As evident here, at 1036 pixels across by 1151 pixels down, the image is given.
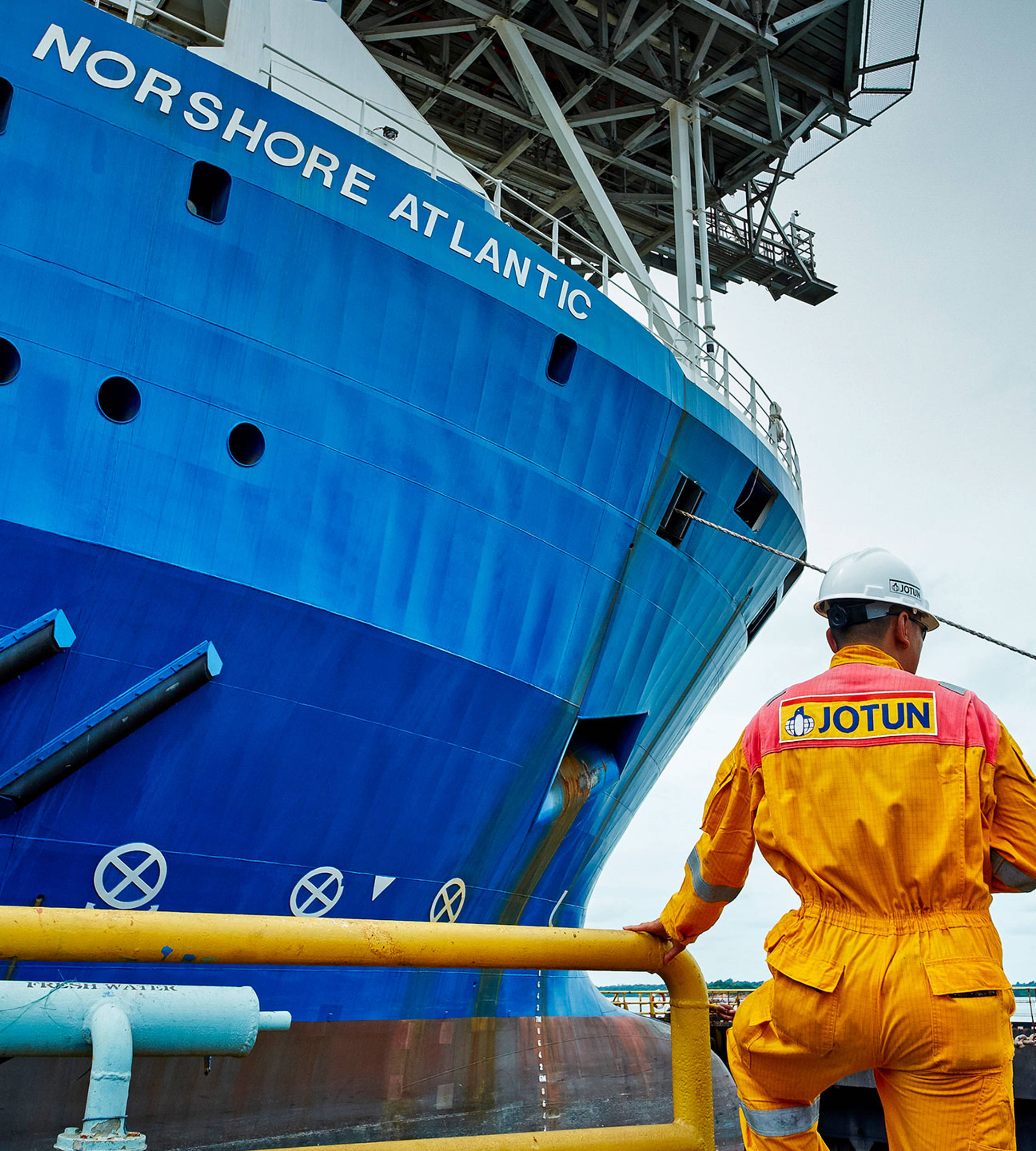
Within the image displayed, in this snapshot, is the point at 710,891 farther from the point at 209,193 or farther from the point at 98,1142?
the point at 209,193

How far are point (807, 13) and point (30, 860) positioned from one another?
13.6 meters

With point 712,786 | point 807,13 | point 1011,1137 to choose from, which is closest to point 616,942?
point 712,786

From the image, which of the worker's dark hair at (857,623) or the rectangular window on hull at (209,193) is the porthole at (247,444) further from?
the worker's dark hair at (857,623)

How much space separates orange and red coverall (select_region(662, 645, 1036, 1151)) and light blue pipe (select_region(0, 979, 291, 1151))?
1.11m

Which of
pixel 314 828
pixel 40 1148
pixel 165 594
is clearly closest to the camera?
pixel 40 1148

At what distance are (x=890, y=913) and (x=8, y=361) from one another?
20.0 ft

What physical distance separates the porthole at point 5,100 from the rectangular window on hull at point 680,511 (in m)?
6.18

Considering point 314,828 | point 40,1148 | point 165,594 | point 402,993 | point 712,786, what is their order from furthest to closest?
1. point 402,993
2. point 314,828
3. point 165,594
4. point 40,1148
5. point 712,786

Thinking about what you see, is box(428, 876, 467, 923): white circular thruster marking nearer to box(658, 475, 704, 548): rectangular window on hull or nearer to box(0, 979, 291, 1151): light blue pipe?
box(658, 475, 704, 548): rectangular window on hull

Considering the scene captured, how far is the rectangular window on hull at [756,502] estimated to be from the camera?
37.0 ft

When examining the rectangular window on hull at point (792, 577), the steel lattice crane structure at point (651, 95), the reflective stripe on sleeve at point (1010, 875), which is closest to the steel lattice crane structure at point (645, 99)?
the steel lattice crane structure at point (651, 95)

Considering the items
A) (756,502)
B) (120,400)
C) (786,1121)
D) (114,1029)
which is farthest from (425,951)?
(756,502)

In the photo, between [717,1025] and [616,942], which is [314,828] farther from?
[717,1025]

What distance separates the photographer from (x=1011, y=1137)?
213 centimetres
